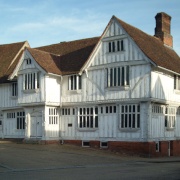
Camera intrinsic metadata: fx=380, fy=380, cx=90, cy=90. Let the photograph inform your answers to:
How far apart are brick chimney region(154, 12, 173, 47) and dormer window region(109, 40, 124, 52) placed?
29.2 feet

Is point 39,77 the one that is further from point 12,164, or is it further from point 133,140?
point 12,164

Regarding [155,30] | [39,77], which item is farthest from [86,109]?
[155,30]

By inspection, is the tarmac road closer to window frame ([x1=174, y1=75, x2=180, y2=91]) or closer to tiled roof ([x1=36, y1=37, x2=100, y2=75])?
tiled roof ([x1=36, y1=37, x2=100, y2=75])

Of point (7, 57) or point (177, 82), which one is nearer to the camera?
point (177, 82)

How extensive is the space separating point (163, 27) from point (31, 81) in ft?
47.8

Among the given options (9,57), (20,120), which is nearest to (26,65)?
(20,120)

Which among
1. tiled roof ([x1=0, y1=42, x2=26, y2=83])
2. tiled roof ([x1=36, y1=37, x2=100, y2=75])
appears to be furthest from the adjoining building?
tiled roof ([x1=0, y1=42, x2=26, y2=83])

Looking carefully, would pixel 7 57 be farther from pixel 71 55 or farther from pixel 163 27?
pixel 163 27

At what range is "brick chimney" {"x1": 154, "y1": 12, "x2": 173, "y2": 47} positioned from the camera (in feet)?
124

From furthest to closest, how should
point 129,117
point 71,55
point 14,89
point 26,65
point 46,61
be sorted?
point 14,89 < point 71,55 < point 46,61 < point 26,65 < point 129,117

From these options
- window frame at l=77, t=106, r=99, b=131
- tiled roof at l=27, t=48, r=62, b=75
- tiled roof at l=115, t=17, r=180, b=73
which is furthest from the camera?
tiled roof at l=27, t=48, r=62, b=75

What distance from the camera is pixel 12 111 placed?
1467 inches

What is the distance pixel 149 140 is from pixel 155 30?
46.4 feet

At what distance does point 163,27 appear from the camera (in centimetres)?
3831
